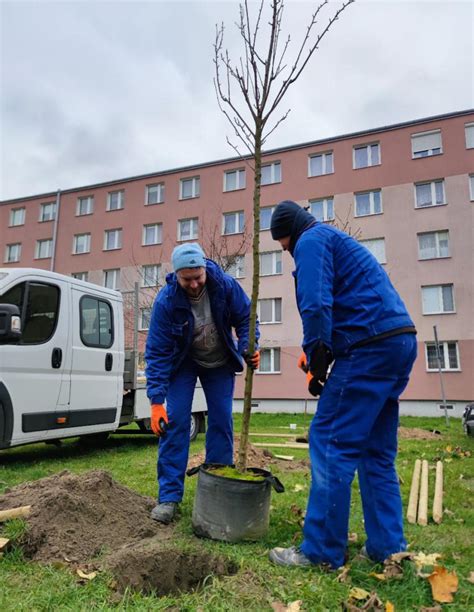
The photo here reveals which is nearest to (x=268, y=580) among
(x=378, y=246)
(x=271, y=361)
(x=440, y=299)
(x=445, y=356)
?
(x=445, y=356)

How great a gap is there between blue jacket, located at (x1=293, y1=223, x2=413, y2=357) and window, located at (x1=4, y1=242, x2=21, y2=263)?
3428cm

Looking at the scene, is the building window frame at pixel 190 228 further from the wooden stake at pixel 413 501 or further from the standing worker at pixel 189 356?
the standing worker at pixel 189 356

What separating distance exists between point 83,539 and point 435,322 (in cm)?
2196

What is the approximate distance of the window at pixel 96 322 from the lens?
277 inches

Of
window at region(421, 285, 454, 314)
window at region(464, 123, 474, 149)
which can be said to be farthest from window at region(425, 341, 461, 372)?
window at region(464, 123, 474, 149)

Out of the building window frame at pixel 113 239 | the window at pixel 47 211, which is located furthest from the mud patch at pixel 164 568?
the window at pixel 47 211

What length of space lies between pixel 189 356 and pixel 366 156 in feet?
79.3

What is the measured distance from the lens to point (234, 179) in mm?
28500

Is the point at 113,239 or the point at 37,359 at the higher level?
the point at 113,239

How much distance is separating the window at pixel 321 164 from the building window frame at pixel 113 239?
12.0 meters

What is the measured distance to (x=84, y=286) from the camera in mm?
7160

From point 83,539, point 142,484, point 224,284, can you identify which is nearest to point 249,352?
point 224,284

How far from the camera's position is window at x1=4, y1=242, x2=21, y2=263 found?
33844 millimetres

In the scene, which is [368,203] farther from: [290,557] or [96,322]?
[290,557]
